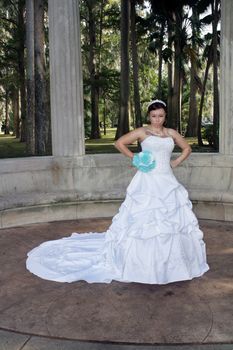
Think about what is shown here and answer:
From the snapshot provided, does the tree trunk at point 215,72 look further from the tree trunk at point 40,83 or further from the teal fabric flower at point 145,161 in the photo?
the teal fabric flower at point 145,161

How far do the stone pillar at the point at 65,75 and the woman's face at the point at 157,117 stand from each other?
3.48 meters

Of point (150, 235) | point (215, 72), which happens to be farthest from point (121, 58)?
point (150, 235)

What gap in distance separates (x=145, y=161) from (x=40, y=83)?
491 inches

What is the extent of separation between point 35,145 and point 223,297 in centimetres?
1457

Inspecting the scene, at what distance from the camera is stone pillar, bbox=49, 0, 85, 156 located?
26.3 feet

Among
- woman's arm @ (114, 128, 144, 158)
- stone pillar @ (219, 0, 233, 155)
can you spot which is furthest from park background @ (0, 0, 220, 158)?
woman's arm @ (114, 128, 144, 158)

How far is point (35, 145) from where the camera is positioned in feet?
58.4

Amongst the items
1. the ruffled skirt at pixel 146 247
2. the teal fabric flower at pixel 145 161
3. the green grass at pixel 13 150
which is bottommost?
the ruffled skirt at pixel 146 247

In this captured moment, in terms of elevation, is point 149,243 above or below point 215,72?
below

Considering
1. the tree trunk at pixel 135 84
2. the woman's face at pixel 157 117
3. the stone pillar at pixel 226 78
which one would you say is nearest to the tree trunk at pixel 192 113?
the tree trunk at pixel 135 84

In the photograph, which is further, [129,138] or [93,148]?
[93,148]

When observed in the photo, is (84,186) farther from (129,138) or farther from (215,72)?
(215,72)

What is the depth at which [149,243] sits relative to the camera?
15.3 ft

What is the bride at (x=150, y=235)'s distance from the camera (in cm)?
465
